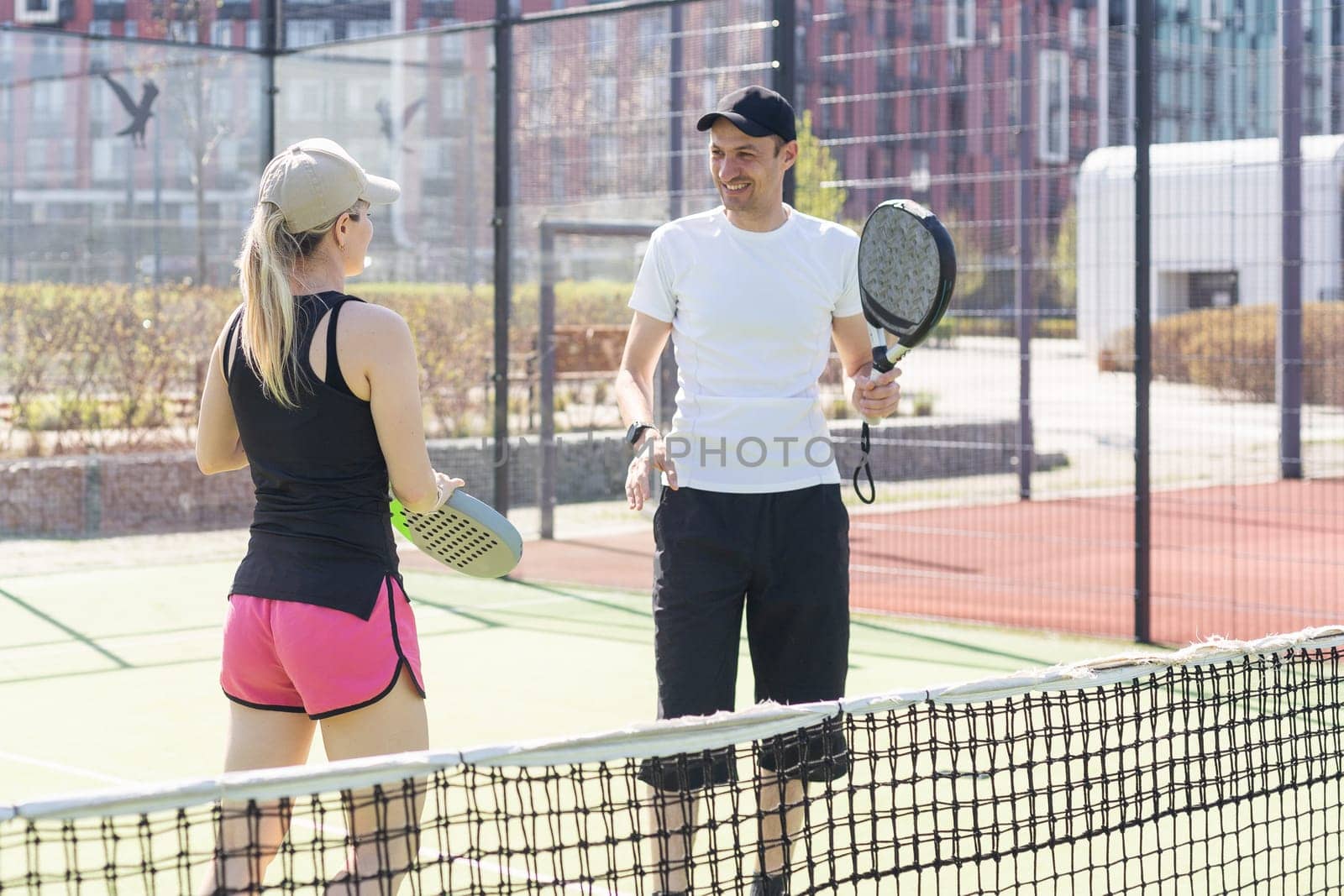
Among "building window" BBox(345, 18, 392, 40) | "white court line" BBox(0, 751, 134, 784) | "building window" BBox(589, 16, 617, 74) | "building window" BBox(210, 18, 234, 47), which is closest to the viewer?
"white court line" BBox(0, 751, 134, 784)

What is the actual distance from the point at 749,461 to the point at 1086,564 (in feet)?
22.8

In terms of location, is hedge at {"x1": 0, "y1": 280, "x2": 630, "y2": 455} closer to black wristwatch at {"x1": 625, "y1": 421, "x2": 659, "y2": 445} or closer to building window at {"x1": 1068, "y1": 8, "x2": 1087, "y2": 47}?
building window at {"x1": 1068, "y1": 8, "x2": 1087, "y2": 47}

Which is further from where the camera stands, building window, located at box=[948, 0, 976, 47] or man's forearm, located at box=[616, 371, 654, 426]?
building window, located at box=[948, 0, 976, 47]

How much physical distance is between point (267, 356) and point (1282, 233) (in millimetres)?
11411

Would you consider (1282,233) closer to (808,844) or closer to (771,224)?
(771,224)

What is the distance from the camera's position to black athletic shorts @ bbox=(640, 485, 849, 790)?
385 cm

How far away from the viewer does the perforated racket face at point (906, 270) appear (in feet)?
11.6

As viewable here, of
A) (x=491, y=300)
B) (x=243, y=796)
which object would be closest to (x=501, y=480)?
(x=491, y=300)

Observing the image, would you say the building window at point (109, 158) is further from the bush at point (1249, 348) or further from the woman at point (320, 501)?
the woman at point (320, 501)

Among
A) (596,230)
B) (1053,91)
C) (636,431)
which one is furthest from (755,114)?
(1053,91)

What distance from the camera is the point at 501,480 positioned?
9812 mm

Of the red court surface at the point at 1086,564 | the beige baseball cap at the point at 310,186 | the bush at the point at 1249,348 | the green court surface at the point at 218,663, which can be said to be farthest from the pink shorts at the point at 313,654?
the bush at the point at 1249,348

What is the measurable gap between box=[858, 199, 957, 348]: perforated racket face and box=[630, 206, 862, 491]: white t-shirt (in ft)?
0.55

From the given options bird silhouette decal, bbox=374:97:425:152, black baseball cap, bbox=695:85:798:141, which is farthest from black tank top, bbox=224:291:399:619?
bird silhouette decal, bbox=374:97:425:152
